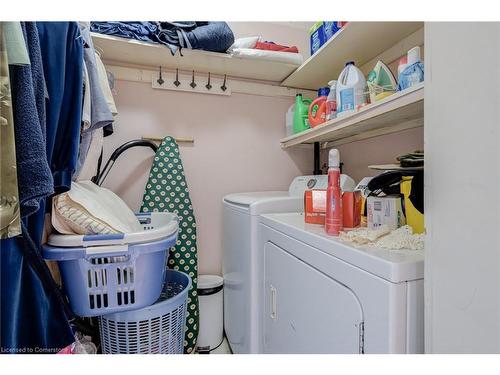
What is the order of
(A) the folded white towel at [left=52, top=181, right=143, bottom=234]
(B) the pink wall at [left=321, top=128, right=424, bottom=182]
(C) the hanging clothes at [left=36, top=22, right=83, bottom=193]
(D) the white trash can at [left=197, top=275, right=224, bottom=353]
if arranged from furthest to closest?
(D) the white trash can at [left=197, top=275, right=224, bottom=353]
(B) the pink wall at [left=321, top=128, right=424, bottom=182]
(A) the folded white towel at [left=52, top=181, right=143, bottom=234]
(C) the hanging clothes at [left=36, top=22, right=83, bottom=193]

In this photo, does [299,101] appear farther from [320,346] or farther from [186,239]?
[320,346]

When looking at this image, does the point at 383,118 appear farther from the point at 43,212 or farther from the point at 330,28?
the point at 43,212

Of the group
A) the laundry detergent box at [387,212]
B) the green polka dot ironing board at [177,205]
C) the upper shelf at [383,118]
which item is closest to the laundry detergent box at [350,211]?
the laundry detergent box at [387,212]

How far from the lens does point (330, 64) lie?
1.72 m

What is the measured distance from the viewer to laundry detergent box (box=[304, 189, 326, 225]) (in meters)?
1.07

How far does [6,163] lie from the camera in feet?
1.82

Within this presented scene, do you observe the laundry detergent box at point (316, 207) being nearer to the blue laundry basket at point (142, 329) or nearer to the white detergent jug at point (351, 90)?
the white detergent jug at point (351, 90)

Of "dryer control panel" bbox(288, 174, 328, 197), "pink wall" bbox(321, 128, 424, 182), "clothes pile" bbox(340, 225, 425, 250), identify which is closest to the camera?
"clothes pile" bbox(340, 225, 425, 250)

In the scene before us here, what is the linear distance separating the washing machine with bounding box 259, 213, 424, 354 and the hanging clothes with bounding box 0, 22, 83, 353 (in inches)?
32.9

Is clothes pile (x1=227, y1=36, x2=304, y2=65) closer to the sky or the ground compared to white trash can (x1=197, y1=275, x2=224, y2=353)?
closer to the sky

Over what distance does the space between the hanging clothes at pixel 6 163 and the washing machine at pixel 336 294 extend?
0.83 m

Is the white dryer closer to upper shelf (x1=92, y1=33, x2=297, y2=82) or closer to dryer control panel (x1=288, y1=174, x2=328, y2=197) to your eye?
dryer control panel (x1=288, y1=174, x2=328, y2=197)

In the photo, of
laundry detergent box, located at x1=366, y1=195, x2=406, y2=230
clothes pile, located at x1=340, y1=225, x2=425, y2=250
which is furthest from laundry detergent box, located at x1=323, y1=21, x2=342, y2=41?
clothes pile, located at x1=340, y1=225, x2=425, y2=250

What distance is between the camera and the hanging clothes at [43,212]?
28.4 inches
